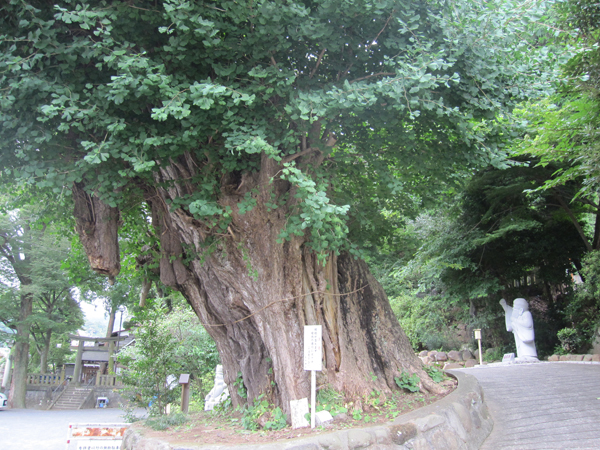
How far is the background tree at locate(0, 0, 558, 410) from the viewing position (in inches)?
173

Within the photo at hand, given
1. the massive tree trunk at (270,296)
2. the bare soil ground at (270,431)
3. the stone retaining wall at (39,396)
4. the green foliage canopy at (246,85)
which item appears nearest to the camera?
the green foliage canopy at (246,85)

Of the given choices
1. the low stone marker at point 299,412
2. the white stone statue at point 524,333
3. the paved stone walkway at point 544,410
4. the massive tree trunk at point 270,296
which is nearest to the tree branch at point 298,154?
the massive tree trunk at point 270,296

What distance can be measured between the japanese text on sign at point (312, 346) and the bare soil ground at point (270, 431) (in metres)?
0.74

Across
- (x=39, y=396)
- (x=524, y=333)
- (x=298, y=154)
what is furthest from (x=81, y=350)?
(x=298, y=154)

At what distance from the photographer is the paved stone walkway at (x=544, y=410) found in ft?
17.2

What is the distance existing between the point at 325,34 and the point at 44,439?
14.5m

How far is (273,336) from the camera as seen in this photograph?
5.81m

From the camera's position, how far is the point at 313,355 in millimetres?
5262

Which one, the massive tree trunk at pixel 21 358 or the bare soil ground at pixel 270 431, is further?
the massive tree trunk at pixel 21 358

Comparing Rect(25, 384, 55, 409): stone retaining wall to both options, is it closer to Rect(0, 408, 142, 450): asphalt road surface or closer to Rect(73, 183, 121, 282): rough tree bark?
Rect(0, 408, 142, 450): asphalt road surface

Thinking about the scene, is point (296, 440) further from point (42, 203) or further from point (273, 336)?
point (42, 203)

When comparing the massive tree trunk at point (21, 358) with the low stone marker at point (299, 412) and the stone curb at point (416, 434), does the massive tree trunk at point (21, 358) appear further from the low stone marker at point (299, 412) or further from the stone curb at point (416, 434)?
the low stone marker at point (299, 412)

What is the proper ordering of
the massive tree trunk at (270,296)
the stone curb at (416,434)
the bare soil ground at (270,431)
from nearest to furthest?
the stone curb at (416,434)
the bare soil ground at (270,431)
the massive tree trunk at (270,296)

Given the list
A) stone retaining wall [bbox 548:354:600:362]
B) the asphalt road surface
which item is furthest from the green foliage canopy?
stone retaining wall [bbox 548:354:600:362]
